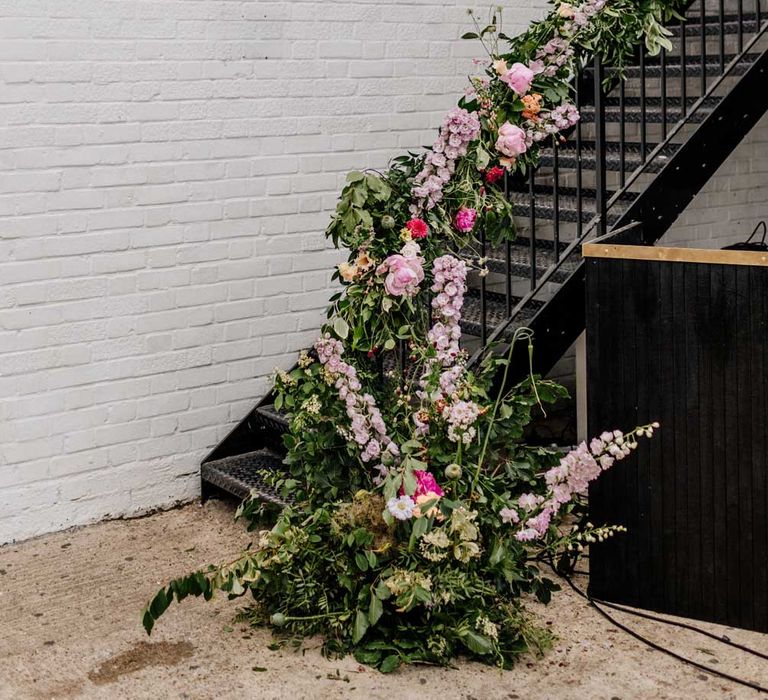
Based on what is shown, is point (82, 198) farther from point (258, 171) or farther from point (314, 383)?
point (314, 383)

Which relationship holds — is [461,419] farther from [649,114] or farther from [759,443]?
[649,114]

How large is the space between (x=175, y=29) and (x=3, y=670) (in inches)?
85.9

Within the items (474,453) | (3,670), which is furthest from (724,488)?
(3,670)

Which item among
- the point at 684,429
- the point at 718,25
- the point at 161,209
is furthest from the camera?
the point at 718,25

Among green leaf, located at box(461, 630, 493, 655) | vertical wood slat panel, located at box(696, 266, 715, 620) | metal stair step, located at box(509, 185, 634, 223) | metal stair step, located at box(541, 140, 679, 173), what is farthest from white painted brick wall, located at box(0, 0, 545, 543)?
vertical wood slat panel, located at box(696, 266, 715, 620)

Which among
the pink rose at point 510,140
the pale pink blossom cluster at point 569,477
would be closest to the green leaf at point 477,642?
the pale pink blossom cluster at point 569,477

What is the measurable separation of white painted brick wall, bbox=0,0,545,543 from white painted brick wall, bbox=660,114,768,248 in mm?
1671

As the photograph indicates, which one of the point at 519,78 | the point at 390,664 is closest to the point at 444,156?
the point at 519,78

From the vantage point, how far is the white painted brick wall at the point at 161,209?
3855mm

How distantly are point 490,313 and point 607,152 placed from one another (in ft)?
2.87

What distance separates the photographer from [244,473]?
13.8 feet

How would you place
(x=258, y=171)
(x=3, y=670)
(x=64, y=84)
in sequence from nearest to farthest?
1. (x=3, y=670)
2. (x=64, y=84)
3. (x=258, y=171)

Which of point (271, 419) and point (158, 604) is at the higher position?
point (271, 419)

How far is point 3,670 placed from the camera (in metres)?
3.04
